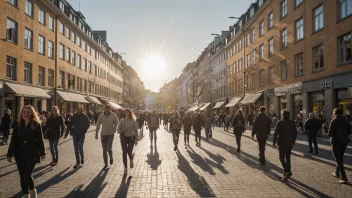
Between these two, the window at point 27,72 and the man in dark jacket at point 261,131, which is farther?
the window at point 27,72

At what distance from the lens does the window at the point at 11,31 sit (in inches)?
959

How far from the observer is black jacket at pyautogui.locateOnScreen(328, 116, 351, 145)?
7.76 m

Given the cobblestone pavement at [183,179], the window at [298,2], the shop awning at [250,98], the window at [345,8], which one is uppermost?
the window at [298,2]

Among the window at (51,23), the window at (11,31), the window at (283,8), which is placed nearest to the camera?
the window at (11,31)

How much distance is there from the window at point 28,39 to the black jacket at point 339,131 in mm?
26034

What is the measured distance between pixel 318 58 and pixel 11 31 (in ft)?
74.5

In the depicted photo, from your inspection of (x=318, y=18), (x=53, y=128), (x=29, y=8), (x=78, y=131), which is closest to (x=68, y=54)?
(x=29, y=8)

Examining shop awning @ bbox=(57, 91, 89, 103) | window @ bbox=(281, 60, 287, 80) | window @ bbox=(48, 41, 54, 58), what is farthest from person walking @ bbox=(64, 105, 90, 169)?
shop awning @ bbox=(57, 91, 89, 103)

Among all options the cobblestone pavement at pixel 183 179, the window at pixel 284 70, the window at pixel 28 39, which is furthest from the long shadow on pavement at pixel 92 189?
the window at pixel 284 70

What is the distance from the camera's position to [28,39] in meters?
28.1

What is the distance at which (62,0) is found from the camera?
3641 centimetres

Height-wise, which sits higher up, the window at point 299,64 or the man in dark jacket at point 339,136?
the window at point 299,64

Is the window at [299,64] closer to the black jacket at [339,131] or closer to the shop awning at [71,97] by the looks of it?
the black jacket at [339,131]

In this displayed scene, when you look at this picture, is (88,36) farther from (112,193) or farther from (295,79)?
(112,193)
